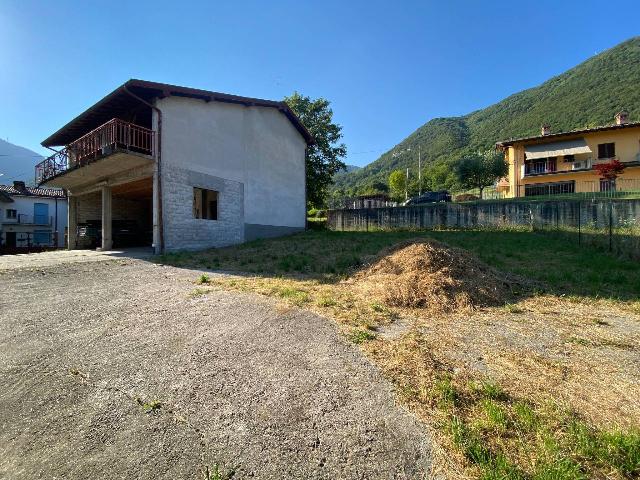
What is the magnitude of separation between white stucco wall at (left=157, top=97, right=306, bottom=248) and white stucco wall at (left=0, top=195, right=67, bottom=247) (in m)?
26.5

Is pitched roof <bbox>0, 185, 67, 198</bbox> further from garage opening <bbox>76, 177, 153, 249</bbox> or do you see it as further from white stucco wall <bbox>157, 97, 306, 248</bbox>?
white stucco wall <bbox>157, 97, 306, 248</bbox>

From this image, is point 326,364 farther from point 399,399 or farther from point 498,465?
point 498,465

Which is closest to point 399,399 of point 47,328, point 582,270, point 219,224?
point 47,328

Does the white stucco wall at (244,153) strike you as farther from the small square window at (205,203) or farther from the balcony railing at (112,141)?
the balcony railing at (112,141)

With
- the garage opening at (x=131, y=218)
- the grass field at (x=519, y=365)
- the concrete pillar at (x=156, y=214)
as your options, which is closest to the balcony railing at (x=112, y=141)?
the concrete pillar at (x=156, y=214)

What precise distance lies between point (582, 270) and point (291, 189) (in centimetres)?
1354

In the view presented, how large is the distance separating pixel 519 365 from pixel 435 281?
8.07 feet

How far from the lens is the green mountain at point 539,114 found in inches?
1759

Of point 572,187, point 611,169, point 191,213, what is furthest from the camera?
point 572,187

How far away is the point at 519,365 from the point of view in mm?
2885

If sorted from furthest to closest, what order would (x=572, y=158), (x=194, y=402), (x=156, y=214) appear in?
1. (x=572, y=158)
2. (x=156, y=214)
3. (x=194, y=402)

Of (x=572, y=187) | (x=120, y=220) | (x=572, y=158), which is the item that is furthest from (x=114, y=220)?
(x=572, y=158)

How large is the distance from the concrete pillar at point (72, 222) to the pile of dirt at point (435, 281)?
17.7 meters

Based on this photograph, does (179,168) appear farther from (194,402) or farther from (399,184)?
(399,184)
